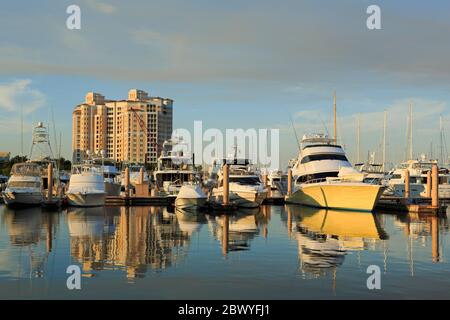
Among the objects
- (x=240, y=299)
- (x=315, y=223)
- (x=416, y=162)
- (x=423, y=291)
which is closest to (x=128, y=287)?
(x=240, y=299)

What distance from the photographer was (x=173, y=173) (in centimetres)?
6512

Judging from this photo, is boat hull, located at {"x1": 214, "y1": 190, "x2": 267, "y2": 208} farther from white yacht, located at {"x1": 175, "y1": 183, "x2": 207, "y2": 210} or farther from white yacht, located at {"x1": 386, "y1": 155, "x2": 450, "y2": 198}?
white yacht, located at {"x1": 386, "y1": 155, "x2": 450, "y2": 198}

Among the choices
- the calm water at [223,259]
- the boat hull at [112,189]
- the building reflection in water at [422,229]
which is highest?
the boat hull at [112,189]

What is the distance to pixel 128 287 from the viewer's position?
15836 millimetres

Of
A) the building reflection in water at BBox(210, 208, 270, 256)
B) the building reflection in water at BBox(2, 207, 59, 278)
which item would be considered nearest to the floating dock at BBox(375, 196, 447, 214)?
the building reflection in water at BBox(210, 208, 270, 256)

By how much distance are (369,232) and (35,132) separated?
4952 centimetres

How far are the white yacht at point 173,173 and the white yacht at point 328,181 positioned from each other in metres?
13.0

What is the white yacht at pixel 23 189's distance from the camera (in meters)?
53.4

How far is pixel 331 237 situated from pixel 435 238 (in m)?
6.02

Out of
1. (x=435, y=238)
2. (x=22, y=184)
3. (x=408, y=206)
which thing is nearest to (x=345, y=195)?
(x=408, y=206)

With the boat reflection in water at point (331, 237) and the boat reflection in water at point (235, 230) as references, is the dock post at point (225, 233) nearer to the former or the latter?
the boat reflection in water at point (235, 230)

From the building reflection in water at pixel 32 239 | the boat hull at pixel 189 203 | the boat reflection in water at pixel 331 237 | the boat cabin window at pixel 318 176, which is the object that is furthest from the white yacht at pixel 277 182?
the building reflection in water at pixel 32 239

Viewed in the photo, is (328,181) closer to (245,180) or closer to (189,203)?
(245,180)
